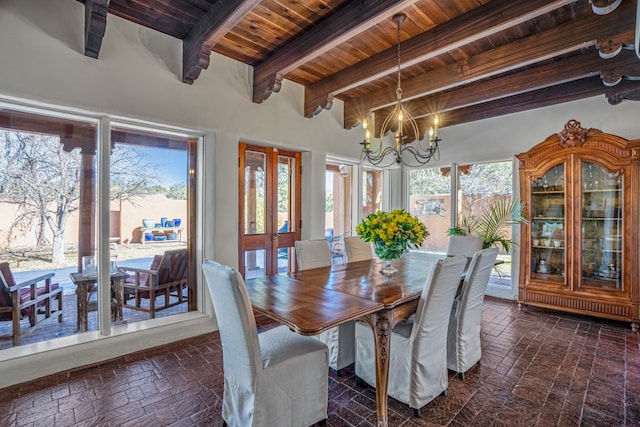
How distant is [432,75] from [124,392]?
423 centimetres

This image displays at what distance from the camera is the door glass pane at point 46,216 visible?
250 centimetres

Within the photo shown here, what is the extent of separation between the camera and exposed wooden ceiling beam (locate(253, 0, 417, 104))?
7.55ft

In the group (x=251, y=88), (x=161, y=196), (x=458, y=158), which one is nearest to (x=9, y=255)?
(x=161, y=196)

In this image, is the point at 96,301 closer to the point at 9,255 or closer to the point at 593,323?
the point at 9,255

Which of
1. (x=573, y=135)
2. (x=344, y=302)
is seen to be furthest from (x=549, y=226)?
(x=344, y=302)

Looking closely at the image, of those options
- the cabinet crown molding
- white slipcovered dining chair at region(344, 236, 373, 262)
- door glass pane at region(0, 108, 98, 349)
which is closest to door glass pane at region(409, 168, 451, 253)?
the cabinet crown molding

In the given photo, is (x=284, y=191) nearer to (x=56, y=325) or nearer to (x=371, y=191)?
(x=371, y=191)

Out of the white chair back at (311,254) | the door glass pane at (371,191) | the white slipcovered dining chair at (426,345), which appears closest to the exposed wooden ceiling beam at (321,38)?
the white chair back at (311,254)

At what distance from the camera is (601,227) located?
3.83 m

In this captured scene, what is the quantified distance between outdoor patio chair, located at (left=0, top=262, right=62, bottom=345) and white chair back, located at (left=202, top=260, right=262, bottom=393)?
2.00 m

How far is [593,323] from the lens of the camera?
365 centimetres

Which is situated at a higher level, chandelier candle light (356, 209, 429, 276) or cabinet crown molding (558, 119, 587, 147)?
cabinet crown molding (558, 119, 587, 147)

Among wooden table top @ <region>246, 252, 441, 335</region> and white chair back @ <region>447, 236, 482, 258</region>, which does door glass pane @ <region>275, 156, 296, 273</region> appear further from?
white chair back @ <region>447, 236, 482, 258</region>

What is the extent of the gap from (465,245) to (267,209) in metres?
2.48
